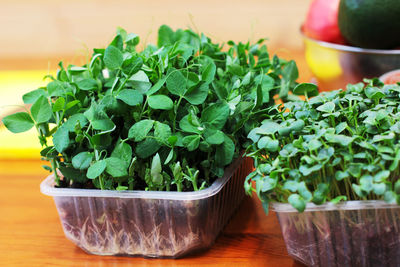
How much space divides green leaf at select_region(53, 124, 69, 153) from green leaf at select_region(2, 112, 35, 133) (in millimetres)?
50

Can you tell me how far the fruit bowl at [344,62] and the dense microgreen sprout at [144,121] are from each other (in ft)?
1.02

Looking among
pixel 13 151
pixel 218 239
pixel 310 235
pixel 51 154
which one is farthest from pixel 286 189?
pixel 13 151

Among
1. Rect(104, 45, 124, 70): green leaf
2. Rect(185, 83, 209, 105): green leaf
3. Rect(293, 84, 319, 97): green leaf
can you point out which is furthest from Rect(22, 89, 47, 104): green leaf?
Rect(293, 84, 319, 97): green leaf

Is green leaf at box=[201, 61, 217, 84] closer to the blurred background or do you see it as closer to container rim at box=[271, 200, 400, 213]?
container rim at box=[271, 200, 400, 213]

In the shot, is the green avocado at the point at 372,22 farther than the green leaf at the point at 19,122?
Yes

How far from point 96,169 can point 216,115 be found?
16 centimetres

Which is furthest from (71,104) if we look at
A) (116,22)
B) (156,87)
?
(116,22)

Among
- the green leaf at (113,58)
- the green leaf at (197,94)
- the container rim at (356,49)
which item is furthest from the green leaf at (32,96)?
the container rim at (356,49)

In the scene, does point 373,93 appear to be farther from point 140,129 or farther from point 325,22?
point 325,22

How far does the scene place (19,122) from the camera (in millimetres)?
627

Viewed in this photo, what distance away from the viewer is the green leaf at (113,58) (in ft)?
2.05

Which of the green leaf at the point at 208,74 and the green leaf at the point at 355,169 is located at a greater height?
the green leaf at the point at 208,74

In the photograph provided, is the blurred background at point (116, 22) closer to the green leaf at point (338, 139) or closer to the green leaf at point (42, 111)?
the green leaf at point (42, 111)

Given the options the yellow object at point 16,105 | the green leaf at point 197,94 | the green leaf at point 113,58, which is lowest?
the yellow object at point 16,105
